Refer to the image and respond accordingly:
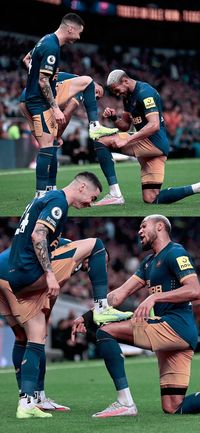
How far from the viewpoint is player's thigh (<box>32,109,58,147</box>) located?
1113cm

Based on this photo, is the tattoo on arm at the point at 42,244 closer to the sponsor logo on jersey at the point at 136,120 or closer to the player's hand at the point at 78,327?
the player's hand at the point at 78,327

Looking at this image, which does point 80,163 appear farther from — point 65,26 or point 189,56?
point 189,56

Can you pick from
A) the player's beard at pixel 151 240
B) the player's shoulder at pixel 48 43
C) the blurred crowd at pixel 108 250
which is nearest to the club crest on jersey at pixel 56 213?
the player's beard at pixel 151 240

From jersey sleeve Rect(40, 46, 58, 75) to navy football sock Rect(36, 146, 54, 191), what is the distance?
865 mm

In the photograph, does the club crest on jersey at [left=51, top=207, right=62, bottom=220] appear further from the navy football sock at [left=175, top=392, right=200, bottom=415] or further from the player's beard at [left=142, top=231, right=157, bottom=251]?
the navy football sock at [left=175, top=392, right=200, bottom=415]

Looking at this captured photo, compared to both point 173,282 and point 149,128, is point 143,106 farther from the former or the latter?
point 173,282

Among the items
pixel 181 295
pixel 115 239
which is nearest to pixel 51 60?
pixel 181 295

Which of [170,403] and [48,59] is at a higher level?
[48,59]

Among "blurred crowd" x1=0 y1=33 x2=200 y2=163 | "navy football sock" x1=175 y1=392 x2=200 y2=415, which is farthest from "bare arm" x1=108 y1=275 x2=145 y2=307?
"blurred crowd" x1=0 y1=33 x2=200 y2=163

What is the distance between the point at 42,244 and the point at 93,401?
10.1ft

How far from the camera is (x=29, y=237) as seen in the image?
855 centimetres

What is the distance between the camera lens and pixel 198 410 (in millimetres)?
8438

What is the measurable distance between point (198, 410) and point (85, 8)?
108 ft

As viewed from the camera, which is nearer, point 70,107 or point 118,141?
point 70,107
